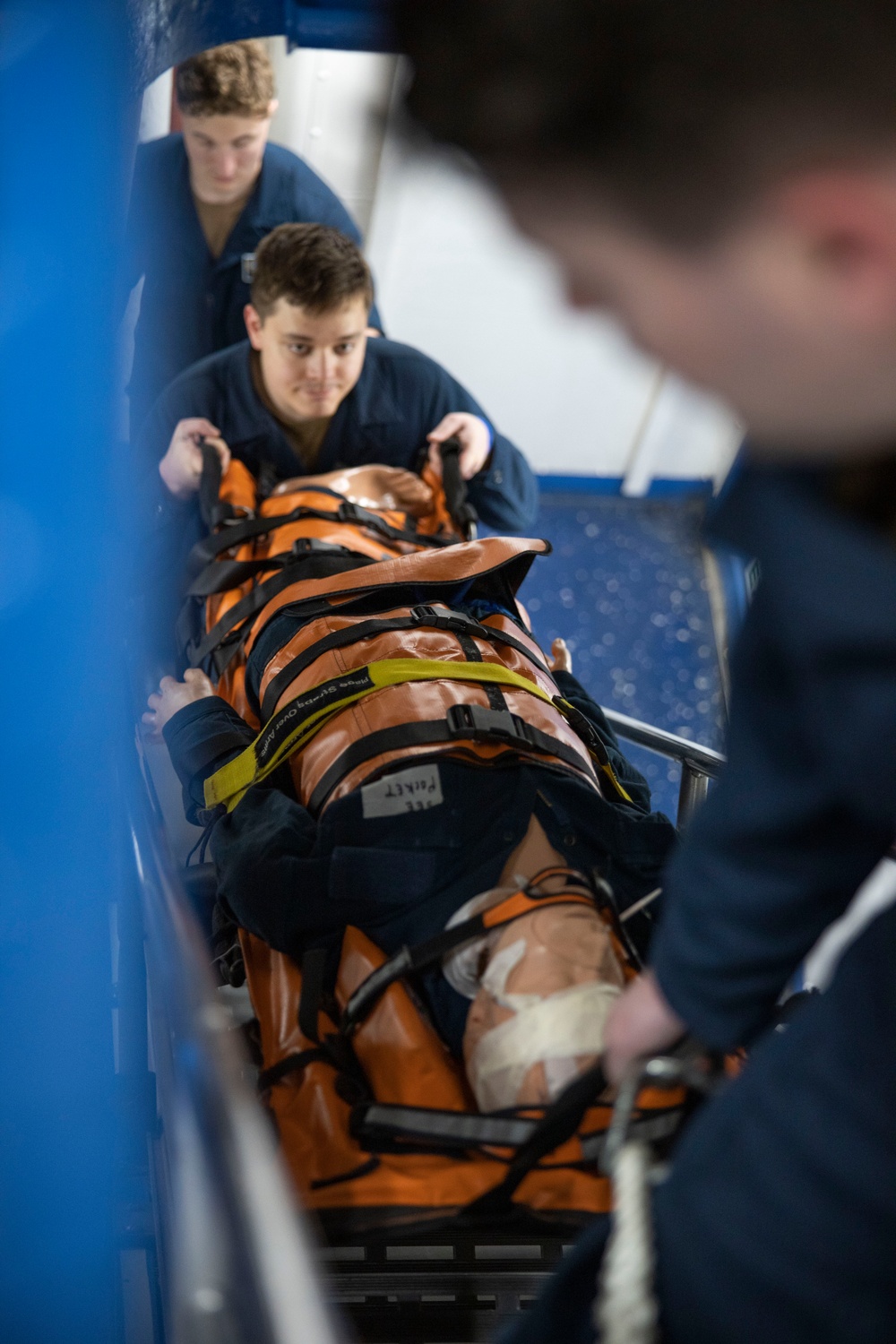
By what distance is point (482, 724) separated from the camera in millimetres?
1707

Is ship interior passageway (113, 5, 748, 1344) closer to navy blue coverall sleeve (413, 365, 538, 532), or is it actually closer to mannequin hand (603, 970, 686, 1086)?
navy blue coverall sleeve (413, 365, 538, 532)

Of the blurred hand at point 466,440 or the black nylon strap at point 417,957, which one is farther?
the blurred hand at point 466,440

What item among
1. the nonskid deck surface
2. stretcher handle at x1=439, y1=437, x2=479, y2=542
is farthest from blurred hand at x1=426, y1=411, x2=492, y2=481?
the nonskid deck surface

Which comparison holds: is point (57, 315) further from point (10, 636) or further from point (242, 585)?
point (242, 585)

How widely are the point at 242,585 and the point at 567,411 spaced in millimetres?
3555

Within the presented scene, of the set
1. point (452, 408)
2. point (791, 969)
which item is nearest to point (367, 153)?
point (452, 408)

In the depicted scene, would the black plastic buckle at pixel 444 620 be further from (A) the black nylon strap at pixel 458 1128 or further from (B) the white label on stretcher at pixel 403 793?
(A) the black nylon strap at pixel 458 1128

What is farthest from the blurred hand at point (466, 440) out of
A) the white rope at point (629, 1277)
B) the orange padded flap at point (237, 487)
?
the white rope at point (629, 1277)

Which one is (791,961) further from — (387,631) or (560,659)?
(560,659)

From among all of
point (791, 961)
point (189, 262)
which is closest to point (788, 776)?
point (791, 961)

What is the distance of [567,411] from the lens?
18.8 ft

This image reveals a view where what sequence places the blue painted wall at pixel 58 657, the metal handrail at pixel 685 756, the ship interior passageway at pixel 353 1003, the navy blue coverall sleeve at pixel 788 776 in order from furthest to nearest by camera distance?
the metal handrail at pixel 685 756 → the blue painted wall at pixel 58 657 → the ship interior passageway at pixel 353 1003 → the navy blue coverall sleeve at pixel 788 776

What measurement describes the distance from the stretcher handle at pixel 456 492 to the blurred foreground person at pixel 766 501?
1985mm

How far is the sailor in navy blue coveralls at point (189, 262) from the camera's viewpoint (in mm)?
3508
